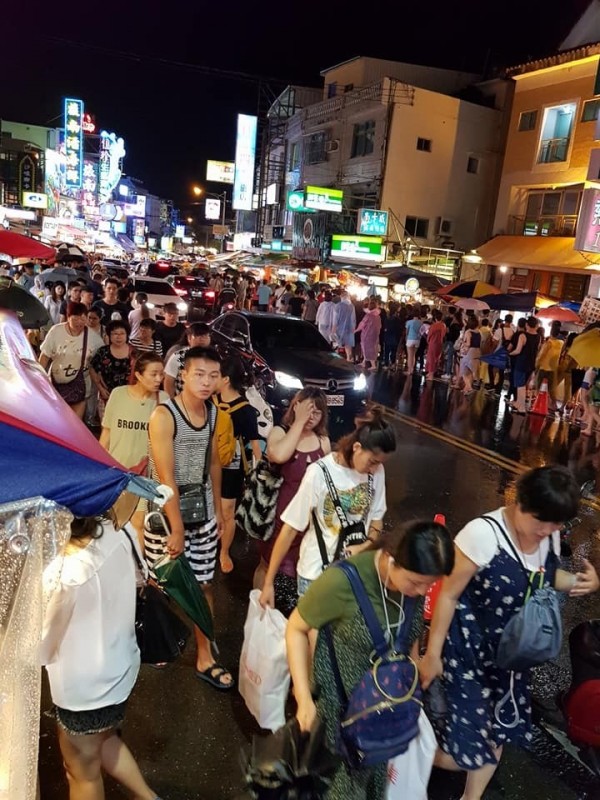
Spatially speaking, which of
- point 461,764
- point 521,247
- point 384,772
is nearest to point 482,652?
point 461,764

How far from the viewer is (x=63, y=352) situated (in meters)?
6.47

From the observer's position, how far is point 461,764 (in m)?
2.71

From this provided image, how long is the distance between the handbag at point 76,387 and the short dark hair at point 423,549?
5.30m

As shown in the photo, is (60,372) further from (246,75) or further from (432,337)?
(246,75)

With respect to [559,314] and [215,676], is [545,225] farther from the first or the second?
[215,676]

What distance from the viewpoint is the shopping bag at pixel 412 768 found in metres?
2.29

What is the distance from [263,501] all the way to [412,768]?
1878mm

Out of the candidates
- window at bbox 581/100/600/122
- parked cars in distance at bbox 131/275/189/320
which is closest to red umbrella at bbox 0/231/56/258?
parked cars in distance at bbox 131/275/189/320

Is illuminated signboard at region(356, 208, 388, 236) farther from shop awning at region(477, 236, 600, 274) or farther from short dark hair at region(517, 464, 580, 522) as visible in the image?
short dark hair at region(517, 464, 580, 522)

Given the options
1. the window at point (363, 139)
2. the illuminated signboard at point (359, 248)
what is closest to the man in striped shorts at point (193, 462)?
the illuminated signboard at point (359, 248)

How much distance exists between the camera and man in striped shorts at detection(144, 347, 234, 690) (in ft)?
11.3

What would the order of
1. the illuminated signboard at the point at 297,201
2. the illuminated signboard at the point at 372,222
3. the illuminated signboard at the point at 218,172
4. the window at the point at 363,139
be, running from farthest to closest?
the illuminated signboard at the point at 218,172 < the illuminated signboard at the point at 297,201 < the window at the point at 363,139 < the illuminated signboard at the point at 372,222

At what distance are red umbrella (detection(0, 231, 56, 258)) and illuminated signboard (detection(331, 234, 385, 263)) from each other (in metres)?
19.1

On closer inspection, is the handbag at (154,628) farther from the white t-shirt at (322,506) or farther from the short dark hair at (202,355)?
the short dark hair at (202,355)
